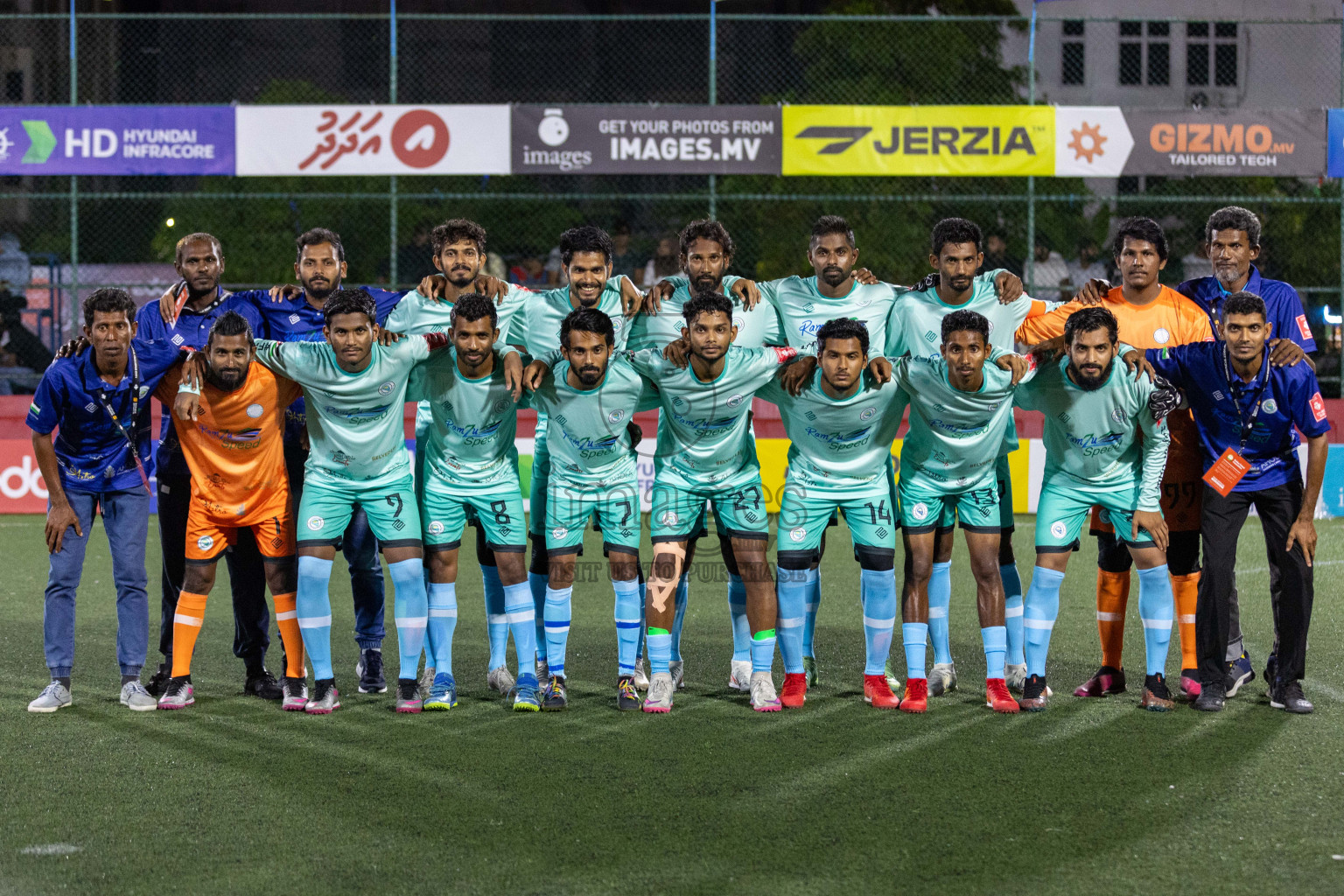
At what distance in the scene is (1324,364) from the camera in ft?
55.4

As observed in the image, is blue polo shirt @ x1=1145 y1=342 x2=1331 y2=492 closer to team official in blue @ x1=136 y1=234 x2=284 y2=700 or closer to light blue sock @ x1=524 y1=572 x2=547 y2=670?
light blue sock @ x1=524 y1=572 x2=547 y2=670

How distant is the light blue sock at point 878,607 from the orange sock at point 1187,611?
1.29 metres

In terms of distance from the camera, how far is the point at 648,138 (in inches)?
577

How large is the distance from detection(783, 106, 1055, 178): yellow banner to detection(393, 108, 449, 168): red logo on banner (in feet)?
11.5

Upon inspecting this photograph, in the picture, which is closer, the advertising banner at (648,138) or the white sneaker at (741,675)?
the white sneaker at (741,675)

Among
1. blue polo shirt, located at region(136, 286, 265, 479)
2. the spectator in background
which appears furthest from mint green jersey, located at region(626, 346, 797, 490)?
the spectator in background

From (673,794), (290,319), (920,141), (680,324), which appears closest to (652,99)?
(920,141)

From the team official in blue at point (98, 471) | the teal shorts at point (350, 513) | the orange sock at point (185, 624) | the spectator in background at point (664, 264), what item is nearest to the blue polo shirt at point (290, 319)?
the team official in blue at point (98, 471)

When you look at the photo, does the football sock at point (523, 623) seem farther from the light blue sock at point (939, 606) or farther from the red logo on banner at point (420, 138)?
the red logo on banner at point (420, 138)

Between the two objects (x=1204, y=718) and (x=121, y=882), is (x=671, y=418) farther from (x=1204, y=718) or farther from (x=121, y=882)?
(x=121, y=882)

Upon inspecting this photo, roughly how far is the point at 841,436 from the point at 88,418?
126 inches

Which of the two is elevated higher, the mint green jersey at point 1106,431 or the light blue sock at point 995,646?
the mint green jersey at point 1106,431

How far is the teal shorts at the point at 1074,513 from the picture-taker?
237 inches

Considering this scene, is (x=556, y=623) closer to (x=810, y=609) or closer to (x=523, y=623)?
(x=523, y=623)
